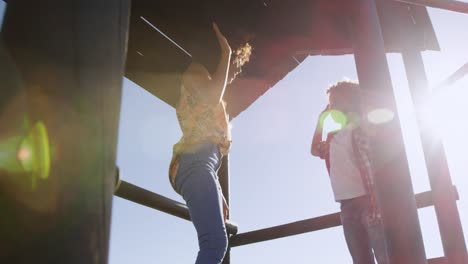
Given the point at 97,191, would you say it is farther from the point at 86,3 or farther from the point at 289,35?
the point at 289,35

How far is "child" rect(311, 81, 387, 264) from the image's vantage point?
6.76 feet

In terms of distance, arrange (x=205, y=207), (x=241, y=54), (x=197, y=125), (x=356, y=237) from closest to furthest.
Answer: (x=205, y=207), (x=197, y=125), (x=241, y=54), (x=356, y=237)

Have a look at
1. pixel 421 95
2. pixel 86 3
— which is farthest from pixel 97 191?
pixel 421 95

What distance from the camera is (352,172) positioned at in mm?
2197

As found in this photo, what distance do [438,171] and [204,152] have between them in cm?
81

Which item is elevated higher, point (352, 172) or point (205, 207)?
point (352, 172)

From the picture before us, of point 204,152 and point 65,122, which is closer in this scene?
point 65,122

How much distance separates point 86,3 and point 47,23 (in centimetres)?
3

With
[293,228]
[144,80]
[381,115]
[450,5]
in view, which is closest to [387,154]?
[381,115]

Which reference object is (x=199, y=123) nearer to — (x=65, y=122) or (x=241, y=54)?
(x=241, y=54)

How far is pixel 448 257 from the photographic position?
1.30m

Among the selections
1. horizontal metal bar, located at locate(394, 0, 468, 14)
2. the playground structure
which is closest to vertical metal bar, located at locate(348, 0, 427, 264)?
the playground structure

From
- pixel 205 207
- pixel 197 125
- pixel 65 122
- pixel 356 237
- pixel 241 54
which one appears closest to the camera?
pixel 65 122

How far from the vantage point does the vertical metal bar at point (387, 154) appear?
84 centimetres
